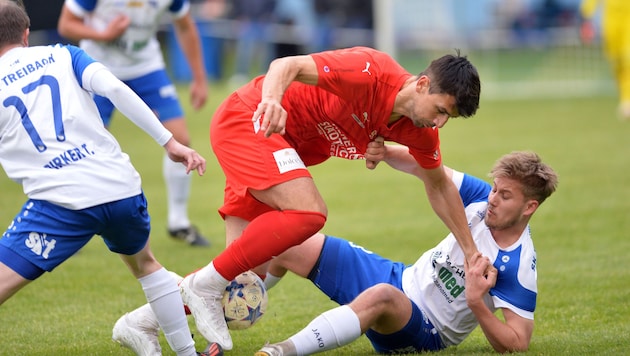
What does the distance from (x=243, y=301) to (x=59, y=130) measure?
1.28m

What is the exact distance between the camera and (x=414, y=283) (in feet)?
15.8

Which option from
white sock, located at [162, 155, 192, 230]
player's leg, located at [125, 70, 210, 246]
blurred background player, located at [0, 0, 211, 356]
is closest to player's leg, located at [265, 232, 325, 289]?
blurred background player, located at [0, 0, 211, 356]

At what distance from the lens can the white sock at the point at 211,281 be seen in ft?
14.8

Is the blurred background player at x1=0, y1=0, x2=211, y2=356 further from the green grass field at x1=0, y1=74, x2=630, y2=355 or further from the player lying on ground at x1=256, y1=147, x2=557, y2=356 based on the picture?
the green grass field at x1=0, y1=74, x2=630, y2=355

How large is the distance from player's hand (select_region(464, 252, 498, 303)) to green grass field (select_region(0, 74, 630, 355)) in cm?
51

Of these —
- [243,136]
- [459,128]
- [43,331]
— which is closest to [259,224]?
[243,136]

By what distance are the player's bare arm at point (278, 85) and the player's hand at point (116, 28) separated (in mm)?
3362

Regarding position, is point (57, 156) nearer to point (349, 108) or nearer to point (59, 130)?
point (59, 130)

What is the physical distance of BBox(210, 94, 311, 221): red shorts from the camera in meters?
4.56

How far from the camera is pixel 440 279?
4.70m

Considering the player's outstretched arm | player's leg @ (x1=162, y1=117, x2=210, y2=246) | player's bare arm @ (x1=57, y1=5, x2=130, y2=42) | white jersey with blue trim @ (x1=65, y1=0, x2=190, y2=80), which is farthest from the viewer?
player's leg @ (x1=162, y1=117, x2=210, y2=246)

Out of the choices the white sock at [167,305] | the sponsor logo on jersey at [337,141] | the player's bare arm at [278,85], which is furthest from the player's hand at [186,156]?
the sponsor logo on jersey at [337,141]

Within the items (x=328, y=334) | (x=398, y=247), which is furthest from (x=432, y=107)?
(x=398, y=247)

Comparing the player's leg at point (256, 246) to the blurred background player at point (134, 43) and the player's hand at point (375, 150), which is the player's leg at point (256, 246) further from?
the blurred background player at point (134, 43)
